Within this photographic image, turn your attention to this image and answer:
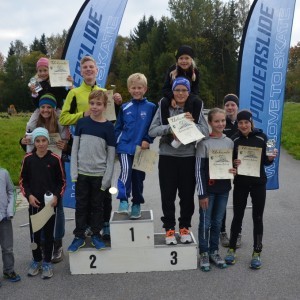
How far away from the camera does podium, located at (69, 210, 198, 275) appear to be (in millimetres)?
3996

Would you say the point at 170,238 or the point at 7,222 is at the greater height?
the point at 7,222

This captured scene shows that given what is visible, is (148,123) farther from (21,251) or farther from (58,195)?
(21,251)

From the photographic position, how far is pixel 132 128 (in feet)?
13.4

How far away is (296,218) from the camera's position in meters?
5.62

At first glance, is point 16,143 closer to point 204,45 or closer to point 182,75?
point 182,75

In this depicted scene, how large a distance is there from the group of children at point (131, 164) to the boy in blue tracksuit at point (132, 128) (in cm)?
1

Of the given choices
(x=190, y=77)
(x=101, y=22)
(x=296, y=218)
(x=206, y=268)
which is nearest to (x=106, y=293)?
(x=206, y=268)

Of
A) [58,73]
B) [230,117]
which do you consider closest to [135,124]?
[58,73]

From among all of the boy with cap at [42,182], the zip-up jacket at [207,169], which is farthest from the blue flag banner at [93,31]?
the zip-up jacket at [207,169]

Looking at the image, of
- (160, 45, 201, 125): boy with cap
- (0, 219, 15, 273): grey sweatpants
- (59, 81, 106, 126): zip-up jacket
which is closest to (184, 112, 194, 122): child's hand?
(160, 45, 201, 125): boy with cap

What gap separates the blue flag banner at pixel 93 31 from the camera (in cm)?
537

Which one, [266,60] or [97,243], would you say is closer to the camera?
[97,243]

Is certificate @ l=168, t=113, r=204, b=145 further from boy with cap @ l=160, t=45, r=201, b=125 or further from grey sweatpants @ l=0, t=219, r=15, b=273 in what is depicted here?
grey sweatpants @ l=0, t=219, r=15, b=273

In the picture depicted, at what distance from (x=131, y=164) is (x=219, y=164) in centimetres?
98
